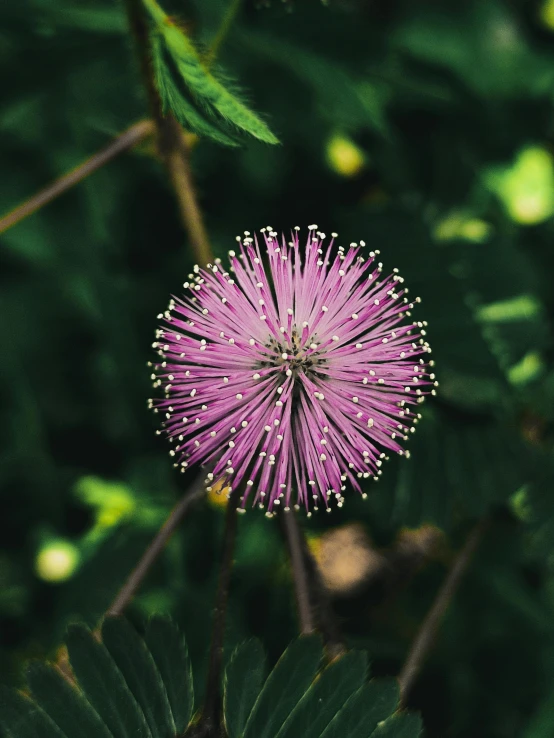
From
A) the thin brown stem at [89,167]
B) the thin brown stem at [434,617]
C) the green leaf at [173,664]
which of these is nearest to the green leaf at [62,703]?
the green leaf at [173,664]

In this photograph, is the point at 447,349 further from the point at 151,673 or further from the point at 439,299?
the point at 151,673

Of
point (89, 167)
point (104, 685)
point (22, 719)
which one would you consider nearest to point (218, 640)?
point (104, 685)

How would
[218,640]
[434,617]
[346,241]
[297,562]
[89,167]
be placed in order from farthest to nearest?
[346,241], [434,617], [89,167], [297,562], [218,640]

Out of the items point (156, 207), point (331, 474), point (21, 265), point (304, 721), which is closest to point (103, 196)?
point (156, 207)

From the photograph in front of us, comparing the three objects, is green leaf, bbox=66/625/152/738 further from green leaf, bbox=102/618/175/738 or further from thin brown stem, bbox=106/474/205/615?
thin brown stem, bbox=106/474/205/615

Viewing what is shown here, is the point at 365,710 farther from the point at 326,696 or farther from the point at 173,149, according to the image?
the point at 173,149

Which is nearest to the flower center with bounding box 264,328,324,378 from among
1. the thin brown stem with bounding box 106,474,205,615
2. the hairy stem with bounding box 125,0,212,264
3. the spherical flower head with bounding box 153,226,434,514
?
the spherical flower head with bounding box 153,226,434,514
